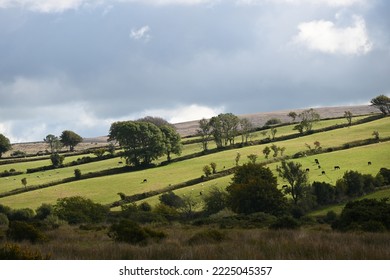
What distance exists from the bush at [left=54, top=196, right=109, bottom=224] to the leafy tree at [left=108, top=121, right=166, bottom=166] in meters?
55.7

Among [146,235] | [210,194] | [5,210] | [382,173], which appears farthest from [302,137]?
[146,235]

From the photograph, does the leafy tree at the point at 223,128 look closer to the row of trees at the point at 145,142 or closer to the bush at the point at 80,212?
the row of trees at the point at 145,142

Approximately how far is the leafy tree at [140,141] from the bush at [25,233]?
102055mm

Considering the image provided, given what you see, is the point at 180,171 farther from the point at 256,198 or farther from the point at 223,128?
the point at 223,128

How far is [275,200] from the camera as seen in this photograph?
228ft

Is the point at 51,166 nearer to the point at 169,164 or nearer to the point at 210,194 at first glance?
the point at 169,164

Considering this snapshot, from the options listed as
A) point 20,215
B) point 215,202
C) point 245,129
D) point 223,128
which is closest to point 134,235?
point 20,215

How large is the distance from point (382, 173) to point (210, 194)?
3149 centimetres

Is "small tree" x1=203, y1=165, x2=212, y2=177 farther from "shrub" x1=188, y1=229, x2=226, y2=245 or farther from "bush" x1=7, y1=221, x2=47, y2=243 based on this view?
"shrub" x1=188, y1=229, x2=226, y2=245

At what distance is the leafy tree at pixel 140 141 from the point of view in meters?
126

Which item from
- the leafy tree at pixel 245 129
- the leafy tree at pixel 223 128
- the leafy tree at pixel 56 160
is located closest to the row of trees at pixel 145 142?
the leafy tree at pixel 223 128

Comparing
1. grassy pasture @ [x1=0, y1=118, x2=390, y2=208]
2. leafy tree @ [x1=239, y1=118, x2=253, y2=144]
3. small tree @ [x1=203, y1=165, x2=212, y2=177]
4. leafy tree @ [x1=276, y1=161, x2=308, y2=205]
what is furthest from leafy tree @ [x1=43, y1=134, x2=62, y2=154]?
leafy tree @ [x1=276, y1=161, x2=308, y2=205]

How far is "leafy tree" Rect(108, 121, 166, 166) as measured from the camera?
4953 inches
